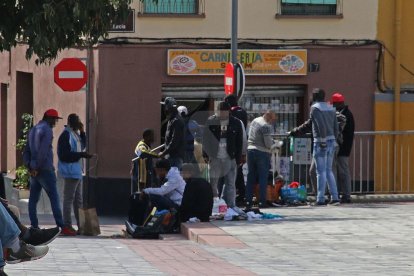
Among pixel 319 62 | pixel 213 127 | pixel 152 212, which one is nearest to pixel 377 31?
pixel 319 62

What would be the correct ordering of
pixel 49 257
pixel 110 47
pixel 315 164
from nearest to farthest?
1. pixel 49 257
2. pixel 315 164
3. pixel 110 47

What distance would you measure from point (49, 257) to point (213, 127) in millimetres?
5289

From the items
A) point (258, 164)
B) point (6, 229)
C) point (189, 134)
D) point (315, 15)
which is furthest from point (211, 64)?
point (6, 229)

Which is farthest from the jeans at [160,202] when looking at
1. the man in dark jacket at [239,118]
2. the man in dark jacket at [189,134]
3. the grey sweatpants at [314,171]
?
the grey sweatpants at [314,171]

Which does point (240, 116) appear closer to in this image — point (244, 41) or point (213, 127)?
point (213, 127)

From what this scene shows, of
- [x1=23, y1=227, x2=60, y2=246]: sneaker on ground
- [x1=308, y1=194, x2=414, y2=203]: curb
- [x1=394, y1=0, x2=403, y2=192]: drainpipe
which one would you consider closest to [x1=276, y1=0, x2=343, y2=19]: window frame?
[x1=394, y1=0, x2=403, y2=192]: drainpipe

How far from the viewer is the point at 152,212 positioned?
1692 centimetres

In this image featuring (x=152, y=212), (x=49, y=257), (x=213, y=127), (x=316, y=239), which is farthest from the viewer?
(x=213, y=127)

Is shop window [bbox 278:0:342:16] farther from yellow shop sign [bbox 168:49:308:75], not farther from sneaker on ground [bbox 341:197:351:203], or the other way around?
sneaker on ground [bbox 341:197:351:203]

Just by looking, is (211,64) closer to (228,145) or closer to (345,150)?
(345,150)

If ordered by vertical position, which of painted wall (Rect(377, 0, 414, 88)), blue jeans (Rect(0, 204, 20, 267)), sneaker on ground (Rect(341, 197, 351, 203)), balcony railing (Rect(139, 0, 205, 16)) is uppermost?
balcony railing (Rect(139, 0, 205, 16))

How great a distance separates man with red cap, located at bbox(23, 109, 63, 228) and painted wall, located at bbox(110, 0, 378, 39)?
6.82 metres

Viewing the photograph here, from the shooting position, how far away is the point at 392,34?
2417cm

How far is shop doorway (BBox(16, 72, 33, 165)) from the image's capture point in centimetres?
2916
